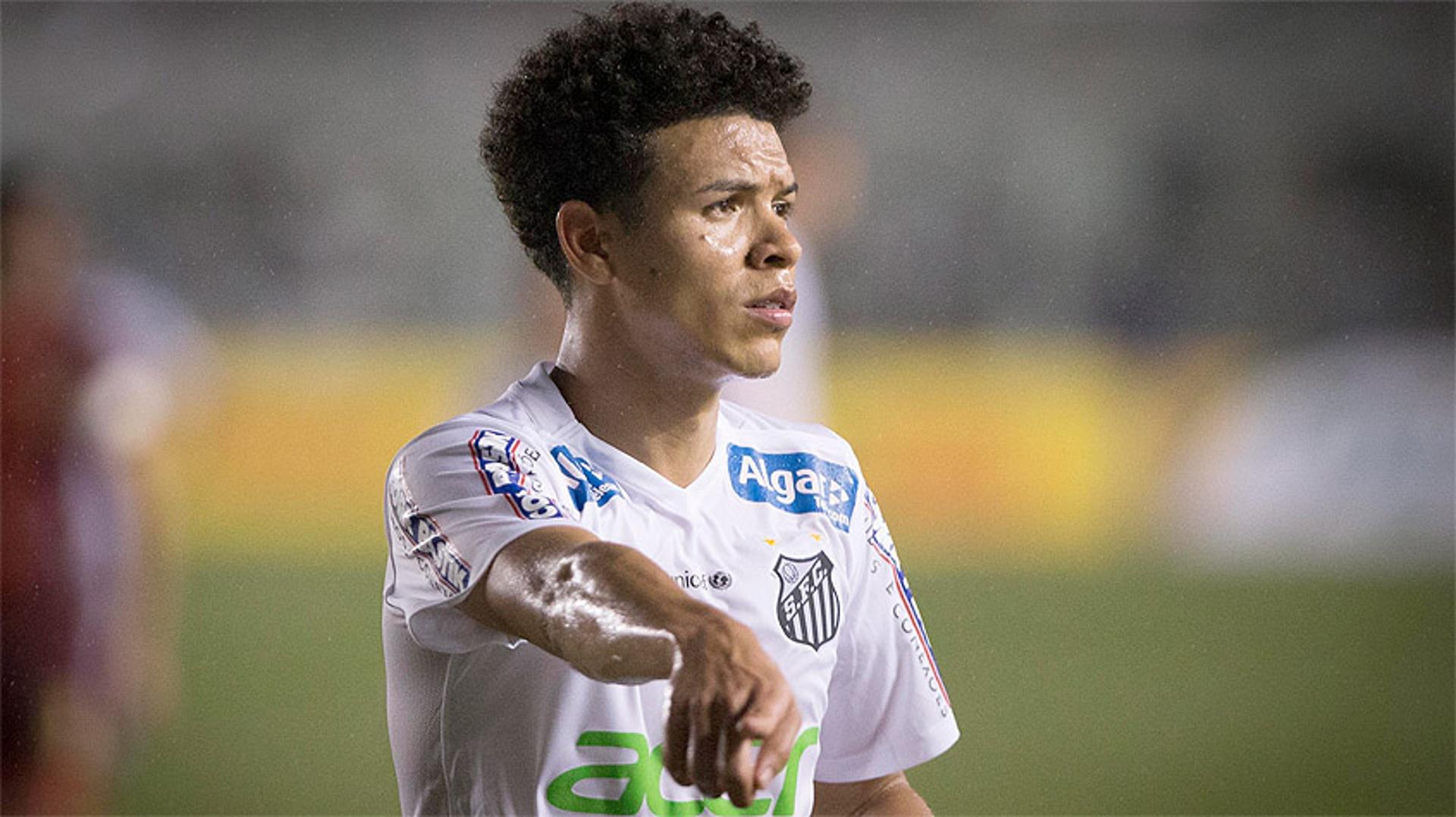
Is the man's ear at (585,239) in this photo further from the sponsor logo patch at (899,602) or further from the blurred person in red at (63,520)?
the blurred person in red at (63,520)

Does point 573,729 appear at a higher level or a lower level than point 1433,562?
lower

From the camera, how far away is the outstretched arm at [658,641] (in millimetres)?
932

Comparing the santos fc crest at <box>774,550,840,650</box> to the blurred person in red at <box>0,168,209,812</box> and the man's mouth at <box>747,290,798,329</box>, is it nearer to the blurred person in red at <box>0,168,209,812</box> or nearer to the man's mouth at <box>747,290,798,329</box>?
the man's mouth at <box>747,290,798,329</box>

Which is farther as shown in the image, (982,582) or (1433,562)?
(1433,562)

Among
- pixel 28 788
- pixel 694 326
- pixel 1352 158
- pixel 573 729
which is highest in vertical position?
pixel 1352 158

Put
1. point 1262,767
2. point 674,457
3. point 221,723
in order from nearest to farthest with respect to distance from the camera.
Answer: point 674,457
point 1262,767
point 221,723

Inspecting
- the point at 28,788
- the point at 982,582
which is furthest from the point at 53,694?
the point at 982,582

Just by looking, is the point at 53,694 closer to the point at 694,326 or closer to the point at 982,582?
the point at 694,326

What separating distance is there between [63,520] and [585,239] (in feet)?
7.71

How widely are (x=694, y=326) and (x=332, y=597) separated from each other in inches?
211

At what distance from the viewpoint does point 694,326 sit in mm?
1458

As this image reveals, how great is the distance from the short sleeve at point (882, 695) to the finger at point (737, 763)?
67cm

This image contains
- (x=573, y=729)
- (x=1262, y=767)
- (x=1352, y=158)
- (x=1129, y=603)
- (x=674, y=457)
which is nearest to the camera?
(x=573, y=729)

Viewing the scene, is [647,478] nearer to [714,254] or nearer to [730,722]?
[714,254]
